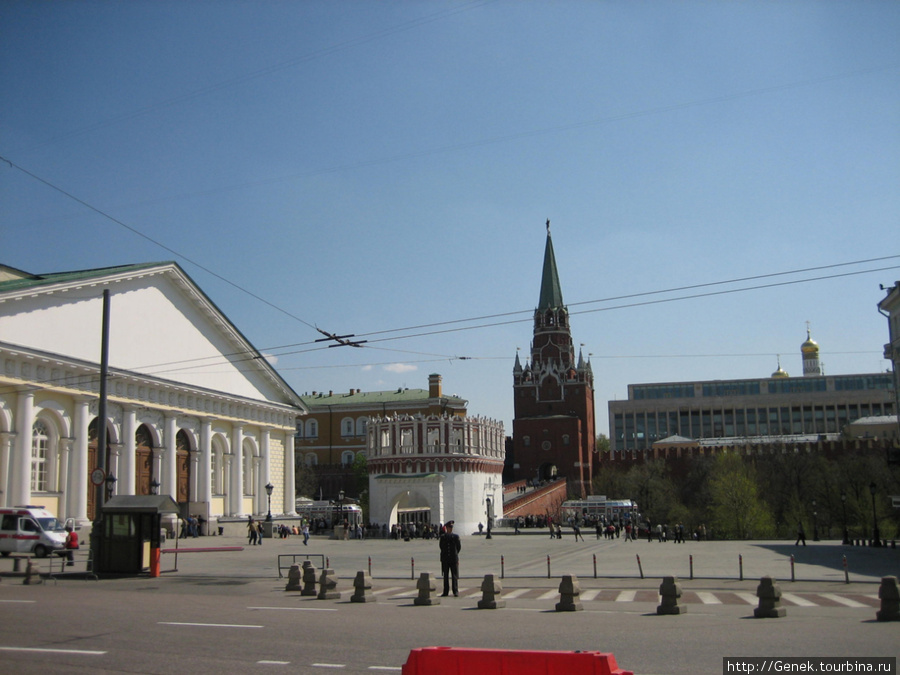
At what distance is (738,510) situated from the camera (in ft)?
211

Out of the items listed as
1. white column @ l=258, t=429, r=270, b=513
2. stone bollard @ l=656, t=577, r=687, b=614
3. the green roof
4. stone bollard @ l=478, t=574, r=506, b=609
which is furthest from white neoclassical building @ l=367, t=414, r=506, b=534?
stone bollard @ l=656, t=577, r=687, b=614

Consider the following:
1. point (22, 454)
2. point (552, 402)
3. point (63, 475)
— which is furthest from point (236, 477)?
point (552, 402)

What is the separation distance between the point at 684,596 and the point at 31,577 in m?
17.0

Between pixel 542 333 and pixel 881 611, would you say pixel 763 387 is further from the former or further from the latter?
pixel 881 611

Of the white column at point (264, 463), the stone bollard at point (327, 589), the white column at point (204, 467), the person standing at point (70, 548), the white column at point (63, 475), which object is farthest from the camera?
the white column at point (264, 463)

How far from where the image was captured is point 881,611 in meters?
13.5

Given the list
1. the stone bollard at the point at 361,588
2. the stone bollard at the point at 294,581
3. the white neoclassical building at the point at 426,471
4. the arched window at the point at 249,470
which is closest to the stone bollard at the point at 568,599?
the stone bollard at the point at 361,588

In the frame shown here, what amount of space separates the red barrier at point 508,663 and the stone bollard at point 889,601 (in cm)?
855

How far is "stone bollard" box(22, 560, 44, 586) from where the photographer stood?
71.9ft

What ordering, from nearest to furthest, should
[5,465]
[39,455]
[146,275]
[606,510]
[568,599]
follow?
1. [568,599]
2. [5,465]
3. [39,455]
4. [146,275]
5. [606,510]

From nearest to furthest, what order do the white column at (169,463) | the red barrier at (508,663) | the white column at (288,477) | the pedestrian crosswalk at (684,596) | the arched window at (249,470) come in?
the red barrier at (508,663), the pedestrian crosswalk at (684,596), the white column at (169,463), the arched window at (249,470), the white column at (288,477)

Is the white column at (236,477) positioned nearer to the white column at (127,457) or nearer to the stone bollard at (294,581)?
the white column at (127,457)

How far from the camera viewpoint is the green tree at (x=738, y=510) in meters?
63.1

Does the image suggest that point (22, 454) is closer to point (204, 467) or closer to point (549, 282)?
point (204, 467)
